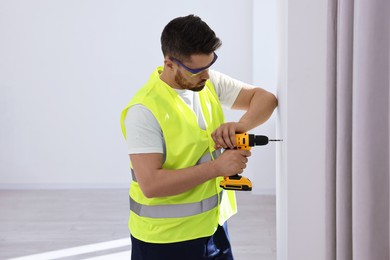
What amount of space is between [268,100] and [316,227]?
0.48 metres

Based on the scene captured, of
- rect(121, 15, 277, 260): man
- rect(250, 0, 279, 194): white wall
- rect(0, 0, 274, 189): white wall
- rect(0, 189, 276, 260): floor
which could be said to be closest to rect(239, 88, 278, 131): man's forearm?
rect(121, 15, 277, 260): man

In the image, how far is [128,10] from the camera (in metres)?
5.31

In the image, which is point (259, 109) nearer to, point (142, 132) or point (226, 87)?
point (226, 87)

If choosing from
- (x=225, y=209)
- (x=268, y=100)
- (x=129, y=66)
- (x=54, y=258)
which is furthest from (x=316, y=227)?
(x=129, y=66)

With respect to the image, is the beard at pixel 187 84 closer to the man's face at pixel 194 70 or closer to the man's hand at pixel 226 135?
the man's face at pixel 194 70

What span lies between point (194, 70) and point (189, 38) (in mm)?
102

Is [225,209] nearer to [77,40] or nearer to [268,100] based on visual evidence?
[268,100]

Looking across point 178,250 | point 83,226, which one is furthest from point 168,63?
point 83,226

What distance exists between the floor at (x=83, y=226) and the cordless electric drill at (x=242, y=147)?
190cm

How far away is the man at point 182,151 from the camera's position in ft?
4.85

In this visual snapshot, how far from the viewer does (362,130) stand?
0.92 m

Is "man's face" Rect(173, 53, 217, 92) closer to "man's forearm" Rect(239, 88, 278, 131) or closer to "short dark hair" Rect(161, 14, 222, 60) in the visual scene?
"short dark hair" Rect(161, 14, 222, 60)

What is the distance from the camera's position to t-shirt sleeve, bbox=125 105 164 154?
147cm

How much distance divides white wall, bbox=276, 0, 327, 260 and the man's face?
236 millimetres
